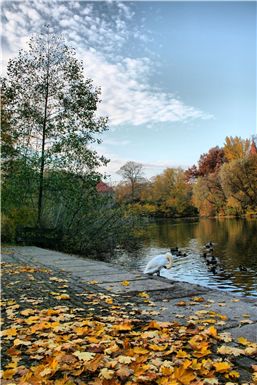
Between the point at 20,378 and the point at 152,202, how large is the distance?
57161mm

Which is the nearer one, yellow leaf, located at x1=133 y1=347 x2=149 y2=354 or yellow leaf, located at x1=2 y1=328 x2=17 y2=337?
yellow leaf, located at x1=133 y1=347 x2=149 y2=354

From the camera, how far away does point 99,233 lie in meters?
15.3

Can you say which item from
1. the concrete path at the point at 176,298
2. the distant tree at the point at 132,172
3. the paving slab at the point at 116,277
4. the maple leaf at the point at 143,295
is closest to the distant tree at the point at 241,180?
the distant tree at the point at 132,172

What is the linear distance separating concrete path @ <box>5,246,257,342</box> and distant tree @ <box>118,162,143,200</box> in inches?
1921

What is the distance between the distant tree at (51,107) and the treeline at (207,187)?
22.0 m

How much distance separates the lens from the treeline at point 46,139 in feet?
43.8

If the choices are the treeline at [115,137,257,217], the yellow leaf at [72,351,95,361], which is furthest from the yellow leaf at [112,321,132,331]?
the treeline at [115,137,257,217]

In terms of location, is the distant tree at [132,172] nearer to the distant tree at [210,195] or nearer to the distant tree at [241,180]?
the distant tree at [210,195]

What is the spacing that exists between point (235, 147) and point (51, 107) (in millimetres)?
46425

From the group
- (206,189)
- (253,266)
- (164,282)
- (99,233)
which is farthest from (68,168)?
(206,189)

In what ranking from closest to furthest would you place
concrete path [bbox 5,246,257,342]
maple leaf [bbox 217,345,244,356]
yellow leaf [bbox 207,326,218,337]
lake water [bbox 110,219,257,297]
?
1. maple leaf [bbox 217,345,244,356]
2. yellow leaf [bbox 207,326,218,337]
3. concrete path [bbox 5,246,257,342]
4. lake water [bbox 110,219,257,297]

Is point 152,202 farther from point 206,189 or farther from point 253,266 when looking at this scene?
point 253,266

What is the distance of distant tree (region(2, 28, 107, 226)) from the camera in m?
13.5

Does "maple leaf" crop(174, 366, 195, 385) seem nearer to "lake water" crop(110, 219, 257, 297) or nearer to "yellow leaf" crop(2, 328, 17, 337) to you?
"yellow leaf" crop(2, 328, 17, 337)
